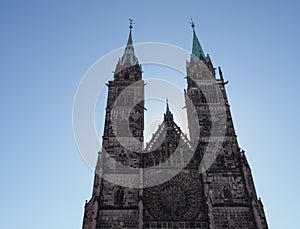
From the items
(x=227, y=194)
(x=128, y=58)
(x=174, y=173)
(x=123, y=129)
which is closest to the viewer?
(x=227, y=194)

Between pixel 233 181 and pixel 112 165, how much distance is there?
8.87 metres

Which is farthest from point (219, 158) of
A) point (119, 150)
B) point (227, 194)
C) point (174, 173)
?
point (119, 150)

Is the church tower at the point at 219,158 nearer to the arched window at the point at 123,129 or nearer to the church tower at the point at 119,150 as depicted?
the church tower at the point at 119,150

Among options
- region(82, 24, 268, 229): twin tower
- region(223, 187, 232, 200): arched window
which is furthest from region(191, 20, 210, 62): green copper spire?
region(223, 187, 232, 200): arched window

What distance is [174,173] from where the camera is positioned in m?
21.8

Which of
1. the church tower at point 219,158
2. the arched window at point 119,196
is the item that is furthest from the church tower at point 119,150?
the church tower at point 219,158

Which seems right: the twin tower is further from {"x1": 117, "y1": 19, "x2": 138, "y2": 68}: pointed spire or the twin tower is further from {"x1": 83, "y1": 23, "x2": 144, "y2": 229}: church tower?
{"x1": 117, "y1": 19, "x2": 138, "y2": 68}: pointed spire

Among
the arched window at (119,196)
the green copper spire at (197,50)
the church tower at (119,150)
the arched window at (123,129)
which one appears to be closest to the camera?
the church tower at (119,150)

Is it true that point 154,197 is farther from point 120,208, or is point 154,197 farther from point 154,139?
point 154,139

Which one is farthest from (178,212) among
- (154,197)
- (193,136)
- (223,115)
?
(223,115)

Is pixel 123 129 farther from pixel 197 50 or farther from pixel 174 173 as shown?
pixel 197 50

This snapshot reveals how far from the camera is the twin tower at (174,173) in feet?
63.6

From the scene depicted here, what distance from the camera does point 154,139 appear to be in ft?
79.2

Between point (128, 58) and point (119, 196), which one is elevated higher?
point (128, 58)
